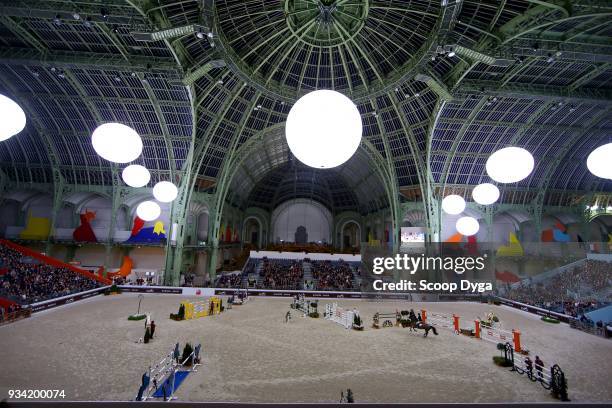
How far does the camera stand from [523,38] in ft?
76.0

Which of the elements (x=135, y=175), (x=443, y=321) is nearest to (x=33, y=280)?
(x=135, y=175)

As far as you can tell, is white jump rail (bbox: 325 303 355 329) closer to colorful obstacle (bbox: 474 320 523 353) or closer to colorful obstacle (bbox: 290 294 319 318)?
colorful obstacle (bbox: 290 294 319 318)

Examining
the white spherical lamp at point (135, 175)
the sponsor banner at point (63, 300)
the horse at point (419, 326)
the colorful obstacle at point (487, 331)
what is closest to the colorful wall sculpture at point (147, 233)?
the sponsor banner at point (63, 300)

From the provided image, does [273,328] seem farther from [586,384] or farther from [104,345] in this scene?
[586,384]

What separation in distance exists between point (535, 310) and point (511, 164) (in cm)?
2179

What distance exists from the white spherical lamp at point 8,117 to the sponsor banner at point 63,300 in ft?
56.6

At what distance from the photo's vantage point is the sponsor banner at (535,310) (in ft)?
80.5

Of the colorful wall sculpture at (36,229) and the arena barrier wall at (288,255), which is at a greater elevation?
the colorful wall sculpture at (36,229)

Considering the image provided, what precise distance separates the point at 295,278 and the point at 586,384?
105ft

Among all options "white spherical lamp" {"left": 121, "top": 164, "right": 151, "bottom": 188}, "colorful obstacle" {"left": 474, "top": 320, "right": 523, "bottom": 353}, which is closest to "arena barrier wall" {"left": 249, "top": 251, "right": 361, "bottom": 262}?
"white spherical lamp" {"left": 121, "top": 164, "right": 151, "bottom": 188}

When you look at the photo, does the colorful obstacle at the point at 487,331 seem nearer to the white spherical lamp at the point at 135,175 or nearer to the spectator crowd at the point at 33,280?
→ the white spherical lamp at the point at 135,175

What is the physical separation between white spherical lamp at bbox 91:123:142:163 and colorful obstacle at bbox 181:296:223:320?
12.3 m

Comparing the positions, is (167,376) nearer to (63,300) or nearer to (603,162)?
(603,162)

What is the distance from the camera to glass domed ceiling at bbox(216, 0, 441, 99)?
79.3 ft
